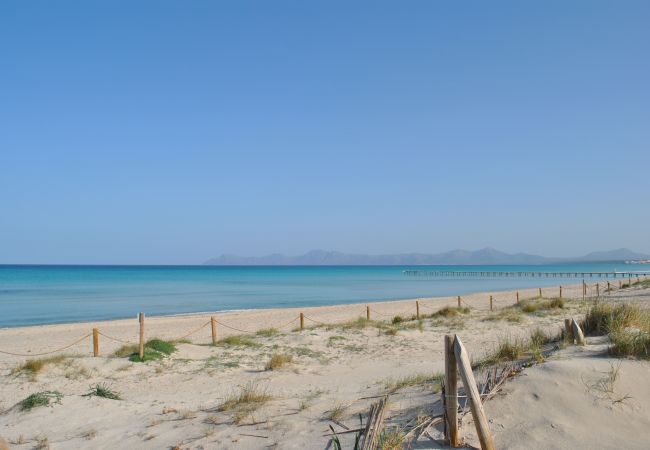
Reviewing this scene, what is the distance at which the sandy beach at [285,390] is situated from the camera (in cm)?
572

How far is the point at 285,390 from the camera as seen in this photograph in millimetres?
9664

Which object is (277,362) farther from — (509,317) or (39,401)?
→ (509,317)

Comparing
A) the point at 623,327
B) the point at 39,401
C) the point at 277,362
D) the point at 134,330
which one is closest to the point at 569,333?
the point at 623,327

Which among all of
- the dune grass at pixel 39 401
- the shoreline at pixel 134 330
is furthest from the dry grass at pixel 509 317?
the dune grass at pixel 39 401

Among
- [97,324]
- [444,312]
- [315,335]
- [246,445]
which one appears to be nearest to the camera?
[246,445]

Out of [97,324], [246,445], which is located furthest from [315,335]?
[97,324]

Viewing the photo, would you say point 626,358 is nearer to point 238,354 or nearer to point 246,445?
point 246,445

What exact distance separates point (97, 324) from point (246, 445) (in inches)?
855

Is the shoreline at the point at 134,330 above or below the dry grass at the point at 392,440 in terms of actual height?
below

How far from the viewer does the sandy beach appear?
5719 mm

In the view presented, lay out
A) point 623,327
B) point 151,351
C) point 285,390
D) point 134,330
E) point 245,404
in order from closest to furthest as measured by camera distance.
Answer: point 245,404, point 623,327, point 285,390, point 151,351, point 134,330

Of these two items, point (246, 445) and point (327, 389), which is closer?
point (246, 445)

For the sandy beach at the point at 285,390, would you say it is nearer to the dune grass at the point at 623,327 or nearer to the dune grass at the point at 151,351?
the dune grass at the point at 151,351

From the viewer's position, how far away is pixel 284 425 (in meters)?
6.30
